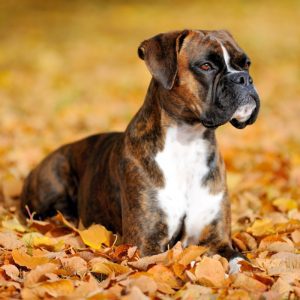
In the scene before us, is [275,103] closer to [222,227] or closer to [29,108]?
[29,108]

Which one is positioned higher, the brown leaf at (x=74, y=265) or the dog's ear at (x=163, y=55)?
the dog's ear at (x=163, y=55)

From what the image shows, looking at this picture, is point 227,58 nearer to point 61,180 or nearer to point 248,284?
point 248,284

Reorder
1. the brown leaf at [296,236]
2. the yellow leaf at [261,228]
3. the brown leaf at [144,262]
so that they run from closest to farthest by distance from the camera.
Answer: the brown leaf at [144,262] → the brown leaf at [296,236] → the yellow leaf at [261,228]

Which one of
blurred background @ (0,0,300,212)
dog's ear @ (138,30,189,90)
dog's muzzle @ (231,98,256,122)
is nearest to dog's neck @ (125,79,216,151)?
dog's ear @ (138,30,189,90)

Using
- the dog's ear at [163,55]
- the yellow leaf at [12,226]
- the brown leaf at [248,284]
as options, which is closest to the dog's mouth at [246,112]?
the dog's ear at [163,55]

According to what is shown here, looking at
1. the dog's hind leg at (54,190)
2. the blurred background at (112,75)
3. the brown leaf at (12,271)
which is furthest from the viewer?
the blurred background at (112,75)

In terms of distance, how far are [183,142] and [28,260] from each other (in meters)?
1.29

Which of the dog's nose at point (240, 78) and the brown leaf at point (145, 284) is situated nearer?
the brown leaf at point (145, 284)

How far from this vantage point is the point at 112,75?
15.0 m

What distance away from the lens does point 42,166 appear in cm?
599

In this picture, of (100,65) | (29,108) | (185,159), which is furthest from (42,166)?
(100,65)

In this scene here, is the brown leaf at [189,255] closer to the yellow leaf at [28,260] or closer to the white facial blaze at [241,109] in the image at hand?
the yellow leaf at [28,260]

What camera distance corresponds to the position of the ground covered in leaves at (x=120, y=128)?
12.5 feet

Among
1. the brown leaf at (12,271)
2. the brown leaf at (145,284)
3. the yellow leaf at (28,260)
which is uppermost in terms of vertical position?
the brown leaf at (145,284)
